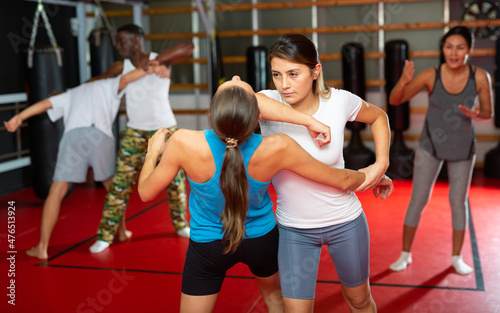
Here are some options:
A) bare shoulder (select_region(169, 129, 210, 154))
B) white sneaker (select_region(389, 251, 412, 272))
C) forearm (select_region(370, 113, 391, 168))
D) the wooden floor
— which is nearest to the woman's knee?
forearm (select_region(370, 113, 391, 168))

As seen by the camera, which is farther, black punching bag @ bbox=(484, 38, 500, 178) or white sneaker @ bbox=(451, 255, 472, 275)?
black punching bag @ bbox=(484, 38, 500, 178)

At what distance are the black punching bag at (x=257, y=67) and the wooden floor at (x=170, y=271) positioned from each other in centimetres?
230

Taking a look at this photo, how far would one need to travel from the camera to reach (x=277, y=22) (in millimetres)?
7375

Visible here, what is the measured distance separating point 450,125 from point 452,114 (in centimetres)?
6

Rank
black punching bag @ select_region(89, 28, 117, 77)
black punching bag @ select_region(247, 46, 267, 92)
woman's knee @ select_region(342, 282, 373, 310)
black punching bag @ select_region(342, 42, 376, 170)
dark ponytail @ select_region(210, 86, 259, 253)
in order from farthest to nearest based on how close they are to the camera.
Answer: black punching bag @ select_region(247, 46, 267, 92) → black punching bag @ select_region(342, 42, 376, 170) → black punching bag @ select_region(89, 28, 117, 77) → woman's knee @ select_region(342, 282, 373, 310) → dark ponytail @ select_region(210, 86, 259, 253)

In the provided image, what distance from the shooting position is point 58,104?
391 cm

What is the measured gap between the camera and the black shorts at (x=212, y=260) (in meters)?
1.88

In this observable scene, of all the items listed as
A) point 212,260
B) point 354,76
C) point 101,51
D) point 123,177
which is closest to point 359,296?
point 212,260

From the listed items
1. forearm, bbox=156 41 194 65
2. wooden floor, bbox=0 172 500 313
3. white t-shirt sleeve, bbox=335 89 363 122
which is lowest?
wooden floor, bbox=0 172 500 313

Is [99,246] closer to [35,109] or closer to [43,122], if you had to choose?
[35,109]

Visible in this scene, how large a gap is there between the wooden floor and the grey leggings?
0.34m

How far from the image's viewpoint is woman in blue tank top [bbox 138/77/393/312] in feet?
5.71

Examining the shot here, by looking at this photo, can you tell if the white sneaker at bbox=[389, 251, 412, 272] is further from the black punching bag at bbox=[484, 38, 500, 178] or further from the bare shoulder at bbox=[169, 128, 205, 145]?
the black punching bag at bbox=[484, 38, 500, 178]

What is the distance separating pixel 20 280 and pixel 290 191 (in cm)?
218
